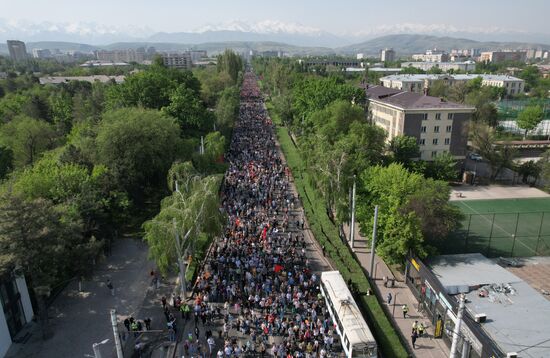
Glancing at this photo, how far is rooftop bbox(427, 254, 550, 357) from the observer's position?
17469mm

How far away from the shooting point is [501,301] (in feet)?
66.6

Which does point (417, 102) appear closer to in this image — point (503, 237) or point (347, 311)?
point (503, 237)

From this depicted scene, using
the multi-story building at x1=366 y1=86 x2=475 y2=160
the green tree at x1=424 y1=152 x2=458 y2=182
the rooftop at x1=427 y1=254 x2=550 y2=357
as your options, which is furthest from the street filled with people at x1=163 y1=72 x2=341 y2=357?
the multi-story building at x1=366 y1=86 x2=475 y2=160

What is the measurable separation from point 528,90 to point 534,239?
414 feet

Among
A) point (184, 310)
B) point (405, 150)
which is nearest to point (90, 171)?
point (184, 310)

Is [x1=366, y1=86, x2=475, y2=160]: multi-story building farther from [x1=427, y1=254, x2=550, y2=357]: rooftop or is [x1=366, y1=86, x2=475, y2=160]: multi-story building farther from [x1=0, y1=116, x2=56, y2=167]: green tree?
[x1=0, y1=116, x2=56, y2=167]: green tree

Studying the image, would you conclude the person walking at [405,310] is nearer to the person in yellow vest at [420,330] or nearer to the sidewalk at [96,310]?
the person in yellow vest at [420,330]

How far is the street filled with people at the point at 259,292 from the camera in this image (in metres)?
19.4

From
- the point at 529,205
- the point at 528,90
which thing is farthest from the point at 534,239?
the point at 528,90


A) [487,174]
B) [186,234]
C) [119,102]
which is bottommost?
[487,174]

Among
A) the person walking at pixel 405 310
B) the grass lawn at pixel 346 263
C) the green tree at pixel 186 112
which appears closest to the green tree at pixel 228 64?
the green tree at pixel 186 112

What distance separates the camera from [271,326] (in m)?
20.5

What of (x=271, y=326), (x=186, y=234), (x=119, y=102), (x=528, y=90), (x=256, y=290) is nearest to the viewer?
(x=271, y=326)

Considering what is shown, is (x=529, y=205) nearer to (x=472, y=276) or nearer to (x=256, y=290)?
(x=472, y=276)
